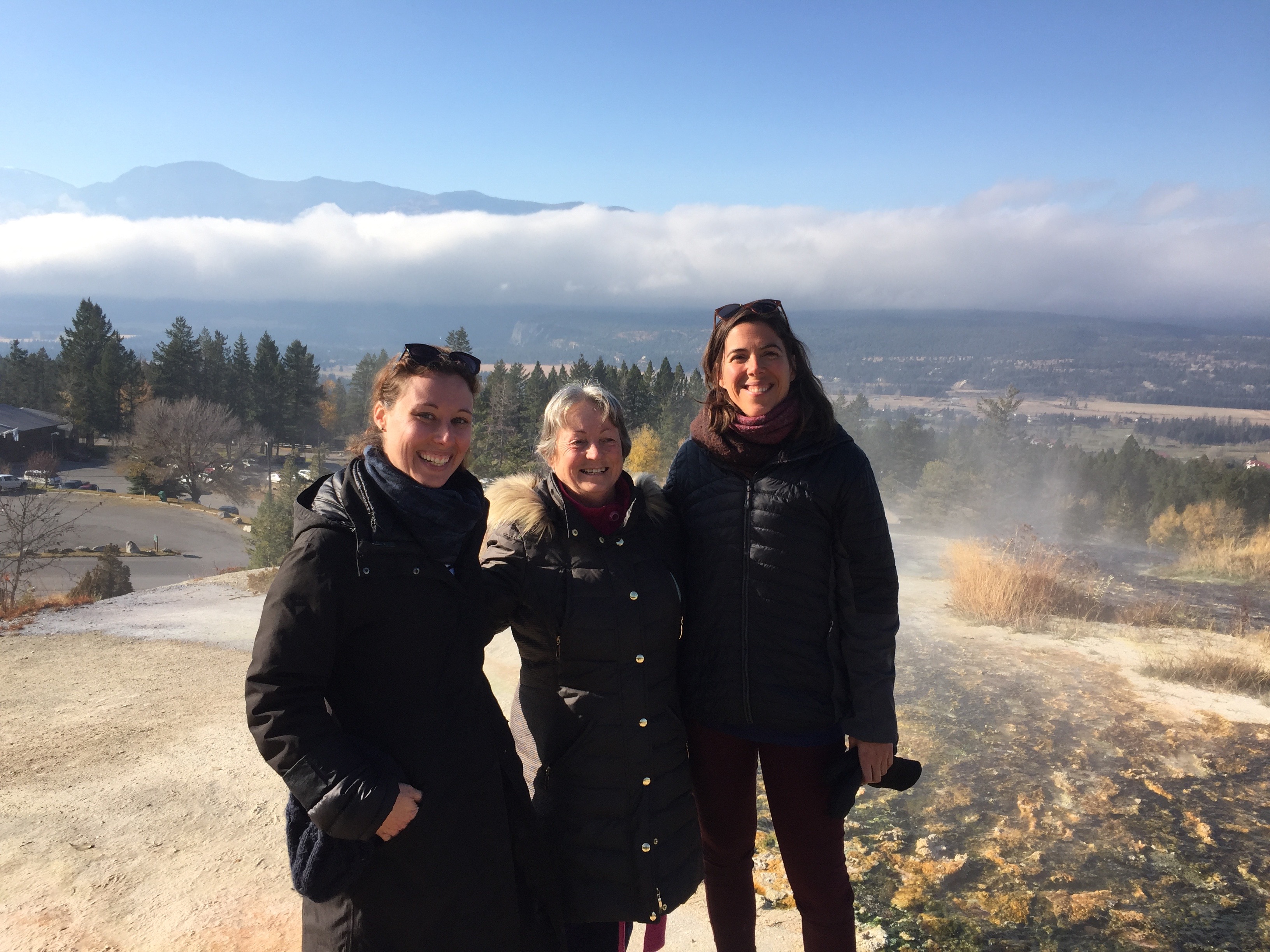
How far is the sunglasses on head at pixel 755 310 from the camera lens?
2.59 meters

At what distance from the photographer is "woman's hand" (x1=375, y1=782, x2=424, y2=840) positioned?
1869mm

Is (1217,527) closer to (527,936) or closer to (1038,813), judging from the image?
(1038,813)

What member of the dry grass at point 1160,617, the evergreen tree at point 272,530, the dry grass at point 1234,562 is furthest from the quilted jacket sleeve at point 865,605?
the evergreen tree at point 272,530

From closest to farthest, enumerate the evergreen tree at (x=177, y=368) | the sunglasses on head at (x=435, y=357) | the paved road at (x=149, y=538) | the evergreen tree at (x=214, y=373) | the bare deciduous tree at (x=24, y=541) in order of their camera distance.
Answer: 1. the sunglasses on head at (x=435, y=357)
2. the bare deciduous tree at (x=24, y=541)
3. the paved road at (x=149, y=538)
4. the evergreen tree at (x=177, y=368)
5. the evergreen tree at (x=214, y=373)

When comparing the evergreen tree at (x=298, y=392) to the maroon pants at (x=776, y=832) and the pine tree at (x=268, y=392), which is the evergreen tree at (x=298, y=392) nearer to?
the pine tree at (x=268, y=392)

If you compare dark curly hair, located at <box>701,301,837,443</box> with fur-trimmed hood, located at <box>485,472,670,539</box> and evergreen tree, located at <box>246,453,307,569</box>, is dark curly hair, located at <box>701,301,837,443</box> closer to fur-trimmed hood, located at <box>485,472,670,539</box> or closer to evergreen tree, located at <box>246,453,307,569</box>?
fur-trimmed hood, located at <box>485,472,670,539</box>

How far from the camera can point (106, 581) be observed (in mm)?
17672

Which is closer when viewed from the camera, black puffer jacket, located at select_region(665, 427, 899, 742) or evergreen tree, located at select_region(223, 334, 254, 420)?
black puffer jacket, located at select_region(665, 427, 899, 742)

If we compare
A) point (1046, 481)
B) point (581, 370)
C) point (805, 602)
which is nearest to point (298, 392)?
point (581, 370)

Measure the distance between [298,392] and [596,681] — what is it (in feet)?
199

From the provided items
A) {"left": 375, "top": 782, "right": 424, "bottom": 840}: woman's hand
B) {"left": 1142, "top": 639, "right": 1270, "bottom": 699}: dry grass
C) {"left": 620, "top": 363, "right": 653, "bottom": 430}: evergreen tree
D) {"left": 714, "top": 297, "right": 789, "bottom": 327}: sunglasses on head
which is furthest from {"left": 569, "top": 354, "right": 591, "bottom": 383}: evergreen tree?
{"left": 375, "top": 782, "right": 424, "bottom": 840}: woman's hand

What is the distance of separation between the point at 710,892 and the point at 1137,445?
22.8 metres

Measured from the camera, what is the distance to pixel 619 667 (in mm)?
2381

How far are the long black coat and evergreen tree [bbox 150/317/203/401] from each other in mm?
58652
